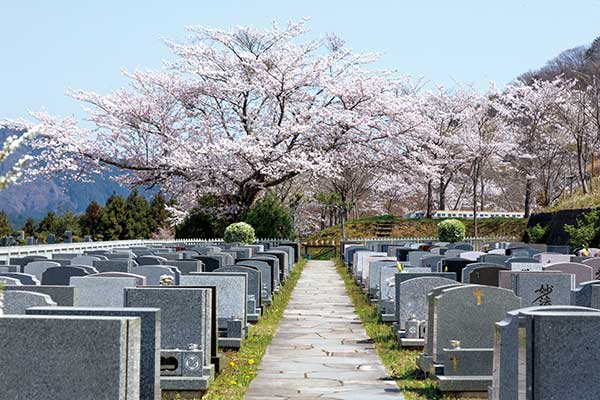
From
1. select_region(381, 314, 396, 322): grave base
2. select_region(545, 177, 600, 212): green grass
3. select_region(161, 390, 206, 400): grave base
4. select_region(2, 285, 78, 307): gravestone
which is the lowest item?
select_region(161, 390, 206, 400): grave base

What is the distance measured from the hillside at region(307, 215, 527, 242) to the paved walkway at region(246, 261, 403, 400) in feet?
125

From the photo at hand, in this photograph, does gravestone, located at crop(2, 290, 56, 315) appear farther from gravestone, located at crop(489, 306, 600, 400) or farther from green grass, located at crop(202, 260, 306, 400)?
gravestone, located at crop(489, 306, 600, 400)

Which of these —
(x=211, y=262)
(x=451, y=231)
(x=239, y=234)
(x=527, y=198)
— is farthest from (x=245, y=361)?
(x=527, y=198)

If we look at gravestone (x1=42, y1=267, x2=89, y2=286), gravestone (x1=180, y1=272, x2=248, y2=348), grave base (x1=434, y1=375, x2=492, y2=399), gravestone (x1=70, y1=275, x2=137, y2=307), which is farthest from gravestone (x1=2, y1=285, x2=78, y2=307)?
gravestone (x1=42, y1=267, x2=89, y2=286)

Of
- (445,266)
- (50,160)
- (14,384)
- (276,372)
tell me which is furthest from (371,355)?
(50,160)

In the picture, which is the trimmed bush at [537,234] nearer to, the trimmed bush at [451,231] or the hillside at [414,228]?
the trimmed bush at [451,231]

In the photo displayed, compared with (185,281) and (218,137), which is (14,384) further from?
(218,137)

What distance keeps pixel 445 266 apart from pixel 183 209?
31.4 meters

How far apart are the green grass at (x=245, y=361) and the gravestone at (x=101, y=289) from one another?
1.51 m

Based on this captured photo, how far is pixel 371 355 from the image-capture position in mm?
13961

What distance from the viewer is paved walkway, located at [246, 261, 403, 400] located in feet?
35.8

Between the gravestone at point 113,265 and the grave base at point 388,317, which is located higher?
the gravestone at point 113,265

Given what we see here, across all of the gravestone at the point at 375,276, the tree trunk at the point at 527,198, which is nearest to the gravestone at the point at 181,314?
the gravestone at the point at 375,276

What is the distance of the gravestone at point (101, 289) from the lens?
1255 cm
